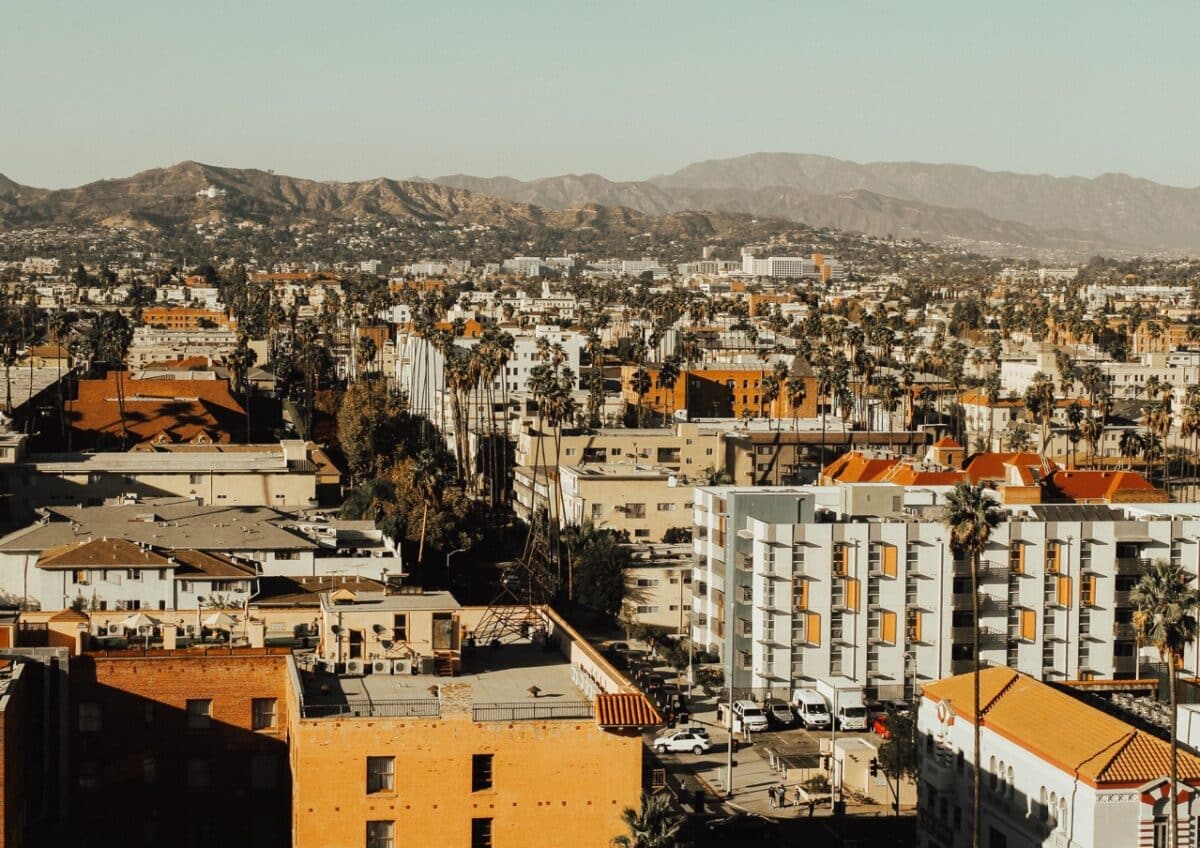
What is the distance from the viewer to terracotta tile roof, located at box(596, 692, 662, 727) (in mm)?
32219

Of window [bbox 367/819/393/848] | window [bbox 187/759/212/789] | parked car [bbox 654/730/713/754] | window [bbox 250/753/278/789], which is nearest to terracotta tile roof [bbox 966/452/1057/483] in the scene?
parked car [bbox 654/730/713/754]

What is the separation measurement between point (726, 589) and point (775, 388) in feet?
225

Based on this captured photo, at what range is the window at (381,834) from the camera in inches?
1293

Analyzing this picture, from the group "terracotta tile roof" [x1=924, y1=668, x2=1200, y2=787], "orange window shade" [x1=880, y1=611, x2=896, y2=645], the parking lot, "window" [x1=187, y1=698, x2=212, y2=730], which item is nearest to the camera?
"window" [x1=187, y1=698, x2=212, y2=730]

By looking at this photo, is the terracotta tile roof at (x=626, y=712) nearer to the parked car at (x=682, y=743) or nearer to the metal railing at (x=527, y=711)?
the metal railing at (x=527, y=711)

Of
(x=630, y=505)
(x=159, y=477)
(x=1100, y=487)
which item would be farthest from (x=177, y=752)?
(x=630, y=505)

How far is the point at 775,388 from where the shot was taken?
139625 millimetres

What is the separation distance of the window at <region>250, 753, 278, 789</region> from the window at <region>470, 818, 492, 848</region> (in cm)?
686

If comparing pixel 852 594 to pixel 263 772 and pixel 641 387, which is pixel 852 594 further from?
pixel 641 387

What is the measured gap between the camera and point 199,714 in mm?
38406

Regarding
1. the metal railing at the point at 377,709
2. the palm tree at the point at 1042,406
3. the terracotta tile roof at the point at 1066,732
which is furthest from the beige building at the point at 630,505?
the metal railing at the point at 377,709

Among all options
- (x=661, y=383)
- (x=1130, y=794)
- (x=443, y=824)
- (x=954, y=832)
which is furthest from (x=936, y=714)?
(x=661, y=383)

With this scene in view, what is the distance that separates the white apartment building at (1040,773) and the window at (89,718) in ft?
65.1

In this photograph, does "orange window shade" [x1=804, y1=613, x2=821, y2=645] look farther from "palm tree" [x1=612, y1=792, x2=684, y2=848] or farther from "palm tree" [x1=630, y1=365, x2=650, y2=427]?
"palm tree" [x1=630, y1=365, x2=650, y2=427]
